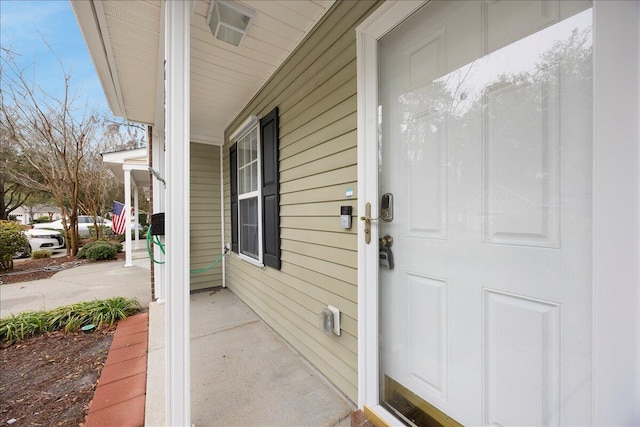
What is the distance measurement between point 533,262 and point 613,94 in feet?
1.90

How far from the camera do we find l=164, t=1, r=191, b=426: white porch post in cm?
136

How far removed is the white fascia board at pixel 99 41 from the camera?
1780 millimetres

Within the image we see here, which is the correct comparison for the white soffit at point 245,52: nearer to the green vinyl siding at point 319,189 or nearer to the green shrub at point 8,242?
the green vinyl siding at point 319,189

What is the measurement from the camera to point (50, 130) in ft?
21.7

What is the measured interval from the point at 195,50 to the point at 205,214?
2.66 m

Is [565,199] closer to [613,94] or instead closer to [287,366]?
[613,94]

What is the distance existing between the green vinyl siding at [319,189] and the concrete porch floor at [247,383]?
13 cm

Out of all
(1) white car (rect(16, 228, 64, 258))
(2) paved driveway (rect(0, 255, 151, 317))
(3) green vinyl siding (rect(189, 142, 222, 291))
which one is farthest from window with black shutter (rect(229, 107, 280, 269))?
(1) white car (rect(16, 228, 64, 258))

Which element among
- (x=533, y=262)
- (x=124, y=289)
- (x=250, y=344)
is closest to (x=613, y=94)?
(x=533, y=262)

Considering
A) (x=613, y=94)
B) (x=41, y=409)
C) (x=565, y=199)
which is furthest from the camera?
(x=41, y=409)

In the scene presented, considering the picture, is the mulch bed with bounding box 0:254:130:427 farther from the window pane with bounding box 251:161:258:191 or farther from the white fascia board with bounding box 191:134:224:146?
the white fascia board with bounding box 191:134:224:146

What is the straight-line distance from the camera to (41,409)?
173cm

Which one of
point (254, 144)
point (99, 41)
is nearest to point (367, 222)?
point (254, 144)

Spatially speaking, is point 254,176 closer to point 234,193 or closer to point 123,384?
point 234,193
